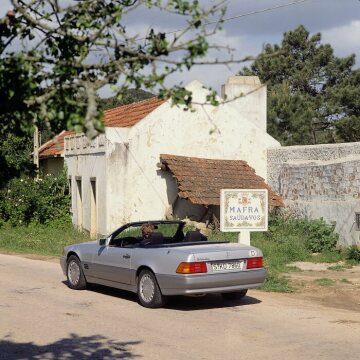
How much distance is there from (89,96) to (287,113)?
1630 inches

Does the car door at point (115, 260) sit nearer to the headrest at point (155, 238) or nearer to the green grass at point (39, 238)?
the headrest at point (155, 238)

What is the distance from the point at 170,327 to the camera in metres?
9.72

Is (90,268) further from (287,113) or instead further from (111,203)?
(287,113)

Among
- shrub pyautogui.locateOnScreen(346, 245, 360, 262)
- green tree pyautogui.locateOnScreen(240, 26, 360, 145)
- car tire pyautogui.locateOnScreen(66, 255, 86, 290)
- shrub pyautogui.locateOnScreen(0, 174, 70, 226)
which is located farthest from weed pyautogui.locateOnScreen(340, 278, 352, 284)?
green tree pyautogui.locateOnScreen(240, 26, 360, 145)

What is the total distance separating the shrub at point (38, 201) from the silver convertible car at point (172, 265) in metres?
14.5

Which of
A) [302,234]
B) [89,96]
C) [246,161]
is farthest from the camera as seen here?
[246,161]

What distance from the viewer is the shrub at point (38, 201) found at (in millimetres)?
27109

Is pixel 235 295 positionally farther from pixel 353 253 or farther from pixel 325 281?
pixel 353 253

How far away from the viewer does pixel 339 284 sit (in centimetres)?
1430

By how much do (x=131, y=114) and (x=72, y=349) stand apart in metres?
18.5

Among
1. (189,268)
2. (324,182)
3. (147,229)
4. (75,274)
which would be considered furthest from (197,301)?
Result: (324,182)

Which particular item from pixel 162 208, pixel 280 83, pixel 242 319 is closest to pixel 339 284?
pixel 242 319

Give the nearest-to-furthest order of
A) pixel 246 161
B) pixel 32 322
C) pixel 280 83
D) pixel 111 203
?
1. pixel 32 322
2. pixel 111 203
3. pixel 246 161
4. pixel 280 83

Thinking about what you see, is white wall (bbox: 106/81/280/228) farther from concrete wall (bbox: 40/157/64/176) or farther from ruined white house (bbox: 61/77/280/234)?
concrete wall (bbox: 40/157/64/176)
